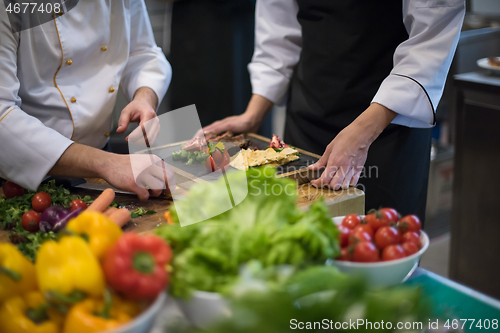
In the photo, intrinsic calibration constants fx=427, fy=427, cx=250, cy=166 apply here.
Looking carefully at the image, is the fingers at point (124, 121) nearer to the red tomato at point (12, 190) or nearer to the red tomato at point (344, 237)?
the red tomato at point (12, 190)

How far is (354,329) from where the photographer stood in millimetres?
551

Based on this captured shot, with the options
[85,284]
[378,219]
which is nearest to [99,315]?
[85,284]

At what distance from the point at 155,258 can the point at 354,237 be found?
0.37 m

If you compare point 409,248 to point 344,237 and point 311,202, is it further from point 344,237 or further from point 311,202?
point 311,202

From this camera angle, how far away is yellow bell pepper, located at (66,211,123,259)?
2.08ft

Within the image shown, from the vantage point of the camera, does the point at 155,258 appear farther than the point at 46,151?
No

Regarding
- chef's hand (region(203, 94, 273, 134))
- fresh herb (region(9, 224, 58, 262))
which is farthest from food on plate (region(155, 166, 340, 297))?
chef's hand (region(203, 94, 273, 134))

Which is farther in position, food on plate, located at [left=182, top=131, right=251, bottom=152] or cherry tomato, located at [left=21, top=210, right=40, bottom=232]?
food on plate, located at [left=182, top=131, right=251, bottom=152]

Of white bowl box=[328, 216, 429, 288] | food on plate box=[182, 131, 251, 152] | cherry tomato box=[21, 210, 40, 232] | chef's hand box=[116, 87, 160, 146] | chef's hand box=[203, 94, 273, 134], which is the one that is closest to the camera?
white bowl box=[328, 216, 429, 288]

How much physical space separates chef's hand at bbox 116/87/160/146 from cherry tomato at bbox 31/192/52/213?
1.03 ft

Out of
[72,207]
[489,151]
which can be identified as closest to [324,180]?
[72,207]

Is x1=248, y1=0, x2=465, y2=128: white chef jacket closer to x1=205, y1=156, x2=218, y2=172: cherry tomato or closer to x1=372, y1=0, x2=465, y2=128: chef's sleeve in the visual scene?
x1=372, y1=0, x2=465, y2=128: chef's sleeve

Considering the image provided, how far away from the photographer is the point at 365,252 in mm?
754

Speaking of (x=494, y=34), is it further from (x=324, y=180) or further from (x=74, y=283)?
(x=74, y=283)
